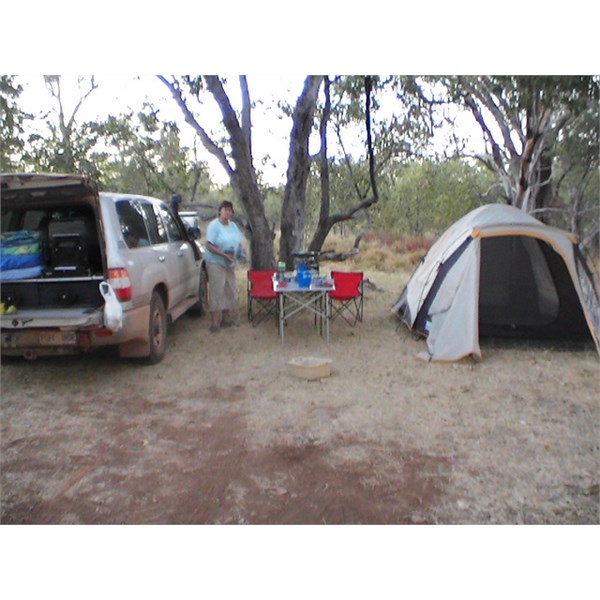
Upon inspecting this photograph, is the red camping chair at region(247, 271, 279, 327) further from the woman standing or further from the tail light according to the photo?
the tail light

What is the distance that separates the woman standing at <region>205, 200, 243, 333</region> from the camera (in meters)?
6.74

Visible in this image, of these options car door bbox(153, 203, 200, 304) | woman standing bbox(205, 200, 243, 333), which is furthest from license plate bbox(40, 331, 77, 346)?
woman standing bbox(205, 200, 243, 333)


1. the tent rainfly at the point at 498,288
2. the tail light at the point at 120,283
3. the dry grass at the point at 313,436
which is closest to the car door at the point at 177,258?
the dry grass at the point at 313,436

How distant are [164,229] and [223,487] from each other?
3948 millimetres

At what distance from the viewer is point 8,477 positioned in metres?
3.32

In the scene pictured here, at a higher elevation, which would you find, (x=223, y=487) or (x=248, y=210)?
(x=248, y=210)

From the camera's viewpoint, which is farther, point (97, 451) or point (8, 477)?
point (97, 451)

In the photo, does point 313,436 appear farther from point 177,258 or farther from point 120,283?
point 177,258

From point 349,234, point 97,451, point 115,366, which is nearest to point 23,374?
point 115,366

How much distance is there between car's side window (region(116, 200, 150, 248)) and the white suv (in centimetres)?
1

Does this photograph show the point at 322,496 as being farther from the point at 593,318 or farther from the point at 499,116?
the point at 499,116

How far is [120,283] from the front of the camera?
15.5 ft

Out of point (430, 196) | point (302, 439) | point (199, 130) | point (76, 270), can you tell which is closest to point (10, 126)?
point (199, 130)

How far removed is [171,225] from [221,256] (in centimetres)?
74
